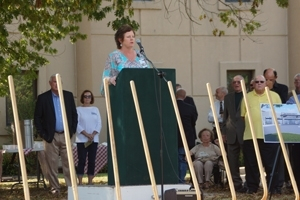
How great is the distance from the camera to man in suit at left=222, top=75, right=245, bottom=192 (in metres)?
13.4

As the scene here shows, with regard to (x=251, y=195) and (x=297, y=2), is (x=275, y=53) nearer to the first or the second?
(x=297, y=2)

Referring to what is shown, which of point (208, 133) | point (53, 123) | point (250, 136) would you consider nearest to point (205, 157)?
point (208, 133)

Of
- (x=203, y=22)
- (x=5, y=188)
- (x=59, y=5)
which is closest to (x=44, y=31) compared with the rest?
(x=59, y=5)

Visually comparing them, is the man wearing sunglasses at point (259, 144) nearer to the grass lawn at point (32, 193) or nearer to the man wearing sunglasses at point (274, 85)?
the man wearing sunglasses at point (274, 85)

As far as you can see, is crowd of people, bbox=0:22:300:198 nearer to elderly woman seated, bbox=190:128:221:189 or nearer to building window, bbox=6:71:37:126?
elderly woman seated, bbox=190:128:221:189

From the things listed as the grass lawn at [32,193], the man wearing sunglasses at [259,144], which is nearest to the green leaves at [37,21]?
the grass lawn at [32,193]

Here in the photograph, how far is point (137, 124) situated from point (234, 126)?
4.75 metres

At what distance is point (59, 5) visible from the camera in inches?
610

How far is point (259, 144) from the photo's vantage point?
1293 centimetres

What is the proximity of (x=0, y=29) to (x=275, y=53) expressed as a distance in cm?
1002

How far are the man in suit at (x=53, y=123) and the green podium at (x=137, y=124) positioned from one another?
4.59 metres

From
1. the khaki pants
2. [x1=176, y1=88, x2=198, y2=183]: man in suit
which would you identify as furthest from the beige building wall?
the khaki pants

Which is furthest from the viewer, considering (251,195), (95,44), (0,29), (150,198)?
(95,44)

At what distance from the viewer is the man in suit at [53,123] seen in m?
13.6
